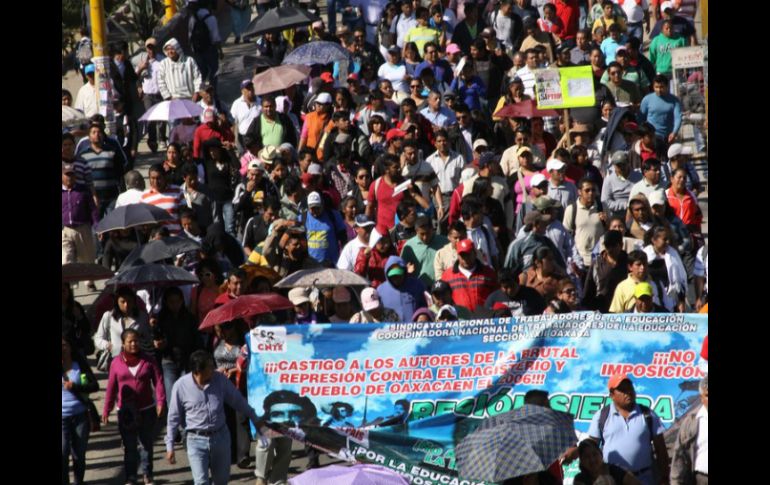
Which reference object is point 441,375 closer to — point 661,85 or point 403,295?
point 403,295

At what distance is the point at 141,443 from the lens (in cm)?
1397

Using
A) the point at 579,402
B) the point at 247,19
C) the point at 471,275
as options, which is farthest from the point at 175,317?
the point at 247,19

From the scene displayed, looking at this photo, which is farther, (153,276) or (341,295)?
(153,276)

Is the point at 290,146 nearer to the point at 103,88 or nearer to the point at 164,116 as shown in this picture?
the point at 164,116

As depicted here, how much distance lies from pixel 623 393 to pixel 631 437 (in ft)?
1.05

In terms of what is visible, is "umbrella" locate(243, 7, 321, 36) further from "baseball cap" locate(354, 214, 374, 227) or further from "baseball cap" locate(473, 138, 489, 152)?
"baseball cap" locate(354, 214, 374, 227)

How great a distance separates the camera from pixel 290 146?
1986 centimetres

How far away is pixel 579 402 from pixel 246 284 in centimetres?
342

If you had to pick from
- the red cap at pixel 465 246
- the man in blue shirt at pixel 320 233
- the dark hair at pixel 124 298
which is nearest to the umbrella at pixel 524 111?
the man in blue shirt at pixel 320 233

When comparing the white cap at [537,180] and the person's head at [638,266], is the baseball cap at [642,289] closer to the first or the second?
the person's head at [638,266]

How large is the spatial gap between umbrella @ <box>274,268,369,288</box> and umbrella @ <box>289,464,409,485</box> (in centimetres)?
372

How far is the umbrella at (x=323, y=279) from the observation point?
15.1 m

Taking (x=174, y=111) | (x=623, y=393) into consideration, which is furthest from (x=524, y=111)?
(x=623, y=393)

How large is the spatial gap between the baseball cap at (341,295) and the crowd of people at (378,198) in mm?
37
